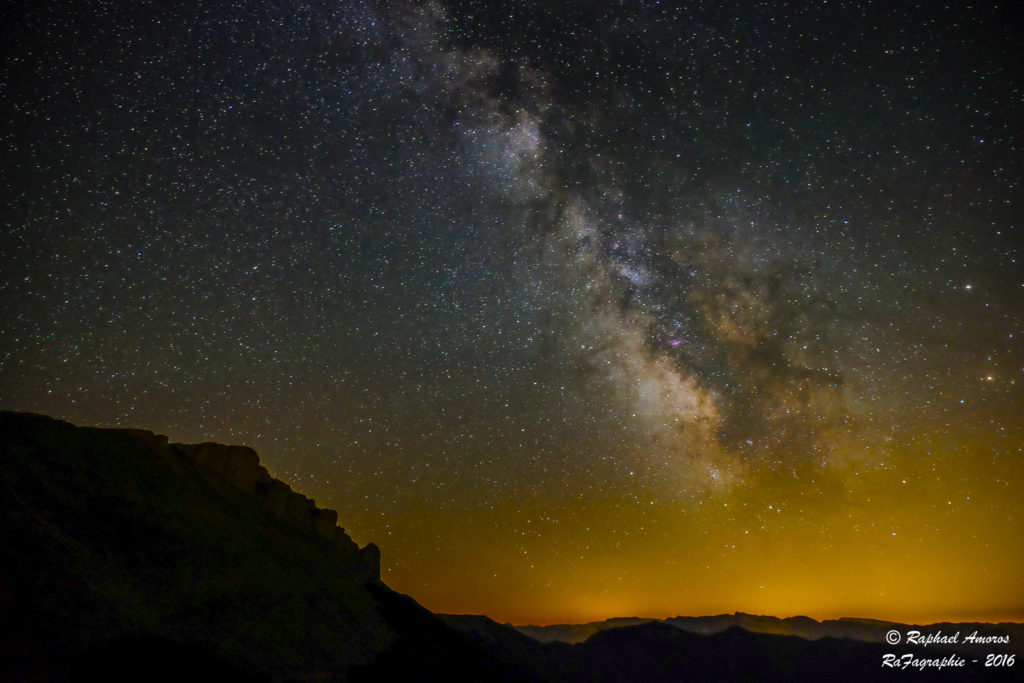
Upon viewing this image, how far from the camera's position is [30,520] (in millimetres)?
12422

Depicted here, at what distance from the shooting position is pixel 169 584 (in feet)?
45.3

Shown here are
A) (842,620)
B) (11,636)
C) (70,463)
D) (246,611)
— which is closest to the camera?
(11,636)

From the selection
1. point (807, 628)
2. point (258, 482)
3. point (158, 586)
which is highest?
point (258, 482)

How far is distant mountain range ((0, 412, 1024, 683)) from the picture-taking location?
10.5m

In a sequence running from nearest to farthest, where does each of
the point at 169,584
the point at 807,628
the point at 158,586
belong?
the point at 158,586
the point at 169,584
the point at 807,628

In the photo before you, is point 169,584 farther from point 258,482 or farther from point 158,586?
point 258,482

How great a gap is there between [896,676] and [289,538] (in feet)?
388

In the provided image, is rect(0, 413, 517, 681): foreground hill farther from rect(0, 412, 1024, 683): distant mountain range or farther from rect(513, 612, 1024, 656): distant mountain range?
rect(513, 612, 1024, 656): distant mountain range

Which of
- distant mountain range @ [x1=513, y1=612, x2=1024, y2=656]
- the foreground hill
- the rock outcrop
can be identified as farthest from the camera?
distant mountain range @ [x1=513, y1=612, x2=1024, y2=656]

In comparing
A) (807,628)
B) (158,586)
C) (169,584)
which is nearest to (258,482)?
(169,584)

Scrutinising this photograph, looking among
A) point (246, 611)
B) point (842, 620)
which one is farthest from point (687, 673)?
point (246, 611)

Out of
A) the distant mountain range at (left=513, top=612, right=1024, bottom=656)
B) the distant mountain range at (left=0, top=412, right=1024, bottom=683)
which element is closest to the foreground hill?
the distant mountain range at (left=0, top=412, right=1024, bottom=683)

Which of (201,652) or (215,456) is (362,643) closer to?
(201,652)

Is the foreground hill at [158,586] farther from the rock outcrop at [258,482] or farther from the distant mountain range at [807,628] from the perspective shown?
the distant mountain range at [807,628]
